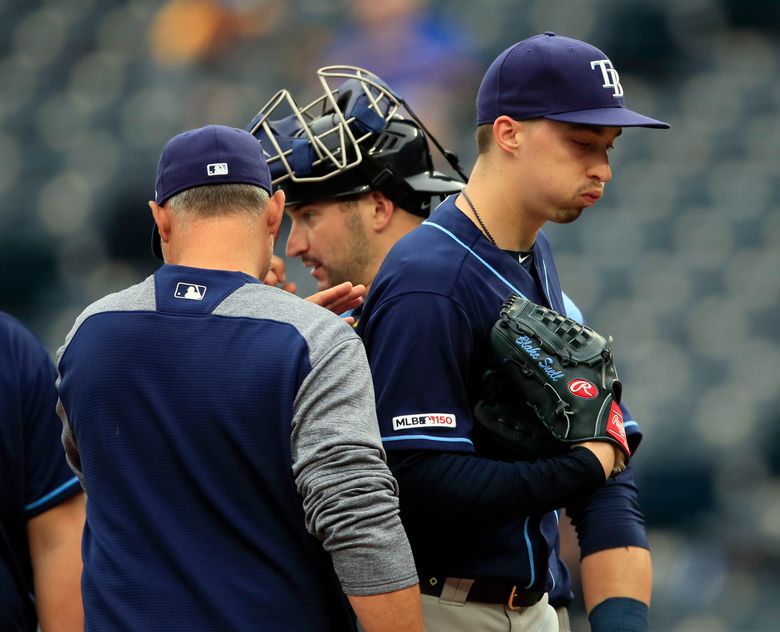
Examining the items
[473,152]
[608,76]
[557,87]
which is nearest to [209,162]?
[557,87]

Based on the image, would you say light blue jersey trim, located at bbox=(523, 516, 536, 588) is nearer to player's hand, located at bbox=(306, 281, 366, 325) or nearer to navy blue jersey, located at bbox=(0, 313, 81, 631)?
player's hand, located at bbox=(306, 281, 366, 325)

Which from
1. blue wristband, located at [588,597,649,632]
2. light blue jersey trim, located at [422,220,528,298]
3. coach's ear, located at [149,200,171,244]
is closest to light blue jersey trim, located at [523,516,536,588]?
blue wristband, located at [588,597,649,632]

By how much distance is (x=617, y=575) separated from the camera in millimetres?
2170

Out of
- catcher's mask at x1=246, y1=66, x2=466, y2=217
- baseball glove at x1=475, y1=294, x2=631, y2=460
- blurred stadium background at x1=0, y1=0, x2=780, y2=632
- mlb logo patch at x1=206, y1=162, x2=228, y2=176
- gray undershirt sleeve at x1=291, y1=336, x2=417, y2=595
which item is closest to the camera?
gray undershirt sleeve at x1=291, y1=336, x2=417, y2=595

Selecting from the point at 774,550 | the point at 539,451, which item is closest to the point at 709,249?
the point at 774,550

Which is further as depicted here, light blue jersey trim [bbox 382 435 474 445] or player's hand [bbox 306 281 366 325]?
player's hand [bbox 306 281 366 325]

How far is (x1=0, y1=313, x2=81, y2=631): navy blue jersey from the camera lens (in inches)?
77.7

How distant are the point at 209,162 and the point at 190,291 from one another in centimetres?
20

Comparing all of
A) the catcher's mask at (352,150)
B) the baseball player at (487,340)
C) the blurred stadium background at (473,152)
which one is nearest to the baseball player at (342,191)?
the catcher's mask at (352,150)

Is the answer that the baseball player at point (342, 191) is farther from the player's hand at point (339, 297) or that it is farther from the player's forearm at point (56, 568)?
the player's forearm at point (56, 568)

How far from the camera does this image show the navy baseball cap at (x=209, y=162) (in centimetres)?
175

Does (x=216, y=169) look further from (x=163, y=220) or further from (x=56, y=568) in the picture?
(x=56, y=568)

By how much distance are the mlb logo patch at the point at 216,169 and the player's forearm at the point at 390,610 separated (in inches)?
24.5

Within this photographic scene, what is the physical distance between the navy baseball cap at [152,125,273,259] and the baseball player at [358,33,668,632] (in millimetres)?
302
